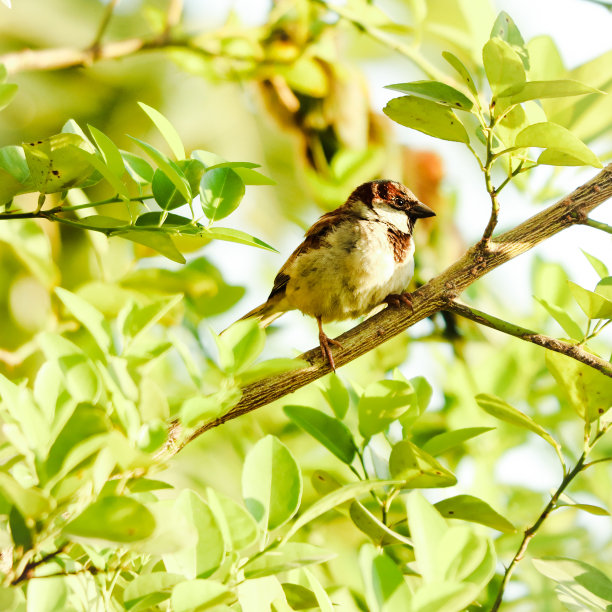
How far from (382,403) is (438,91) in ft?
1.63

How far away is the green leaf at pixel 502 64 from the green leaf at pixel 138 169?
0.53 metres

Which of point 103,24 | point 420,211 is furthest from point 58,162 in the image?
point 420,211

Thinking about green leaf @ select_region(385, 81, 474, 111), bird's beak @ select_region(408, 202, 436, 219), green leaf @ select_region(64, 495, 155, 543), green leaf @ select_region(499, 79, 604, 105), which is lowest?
green leaf @ select_region(64, 495, 155, 543)

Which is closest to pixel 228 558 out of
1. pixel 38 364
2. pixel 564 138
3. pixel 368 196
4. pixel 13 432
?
pixel 13 432

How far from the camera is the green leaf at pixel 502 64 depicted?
1132 millimetres

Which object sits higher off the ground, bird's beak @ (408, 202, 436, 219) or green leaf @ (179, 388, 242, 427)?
bird's beak @ (408, 202, 436, 219)

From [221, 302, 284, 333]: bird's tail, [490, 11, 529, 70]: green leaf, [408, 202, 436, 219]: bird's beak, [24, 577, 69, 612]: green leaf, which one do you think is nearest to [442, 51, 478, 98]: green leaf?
[490, 11, 529, 70]: green leaf

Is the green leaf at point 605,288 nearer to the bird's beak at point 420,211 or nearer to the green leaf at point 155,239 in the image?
the green leaf at point 155,239

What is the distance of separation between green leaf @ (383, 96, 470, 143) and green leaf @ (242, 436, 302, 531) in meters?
0.56

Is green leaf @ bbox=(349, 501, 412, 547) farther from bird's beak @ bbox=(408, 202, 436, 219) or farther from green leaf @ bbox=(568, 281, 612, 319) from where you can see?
bird's beak @ bbox=(408, 202, 436, 219)

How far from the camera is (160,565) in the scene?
1053 millimetres

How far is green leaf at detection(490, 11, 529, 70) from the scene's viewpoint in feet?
4.30

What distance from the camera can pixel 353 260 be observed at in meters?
2.69

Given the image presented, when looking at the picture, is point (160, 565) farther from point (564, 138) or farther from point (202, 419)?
point (564, 138)
